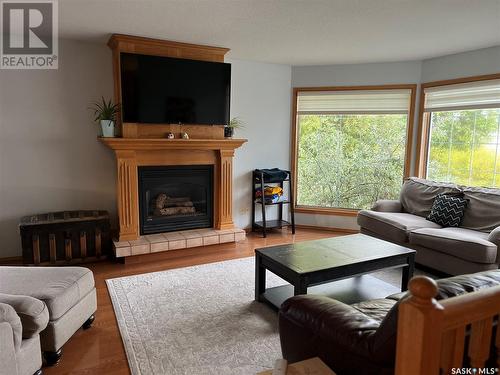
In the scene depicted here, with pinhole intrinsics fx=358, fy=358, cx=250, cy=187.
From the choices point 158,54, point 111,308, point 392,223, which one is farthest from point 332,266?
point 158,54

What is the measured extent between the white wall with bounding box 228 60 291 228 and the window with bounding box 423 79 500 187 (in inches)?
75.9

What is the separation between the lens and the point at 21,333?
70.1 inches

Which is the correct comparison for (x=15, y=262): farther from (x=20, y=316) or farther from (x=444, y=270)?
(x=444, y=270)

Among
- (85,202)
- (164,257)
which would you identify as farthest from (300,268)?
(85,202)

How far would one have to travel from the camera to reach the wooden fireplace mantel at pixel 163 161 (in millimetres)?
3818

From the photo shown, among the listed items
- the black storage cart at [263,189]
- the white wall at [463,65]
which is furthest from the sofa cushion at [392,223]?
the white wall at [463,65]

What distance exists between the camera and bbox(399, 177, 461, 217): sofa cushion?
410cm

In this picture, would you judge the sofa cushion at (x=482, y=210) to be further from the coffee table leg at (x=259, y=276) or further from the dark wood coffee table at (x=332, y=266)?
the coffee table leg at (x=259, y=276)

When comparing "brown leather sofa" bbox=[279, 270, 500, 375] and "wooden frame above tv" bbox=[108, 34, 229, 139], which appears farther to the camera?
"wooden frame above tv" bbox=[108, 34, 229, 139]

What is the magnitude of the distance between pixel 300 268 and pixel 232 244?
204 cm

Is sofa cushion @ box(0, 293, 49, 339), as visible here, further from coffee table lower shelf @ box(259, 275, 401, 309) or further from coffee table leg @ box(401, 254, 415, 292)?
coffee table leg @ box(401, 254, 415, 292)

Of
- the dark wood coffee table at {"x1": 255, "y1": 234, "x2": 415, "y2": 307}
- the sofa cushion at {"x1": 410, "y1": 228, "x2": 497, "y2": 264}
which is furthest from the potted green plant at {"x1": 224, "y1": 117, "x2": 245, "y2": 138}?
the sofa cushion at {"x1": 410, "y1": 228, "x2": 497, "y2": 264}

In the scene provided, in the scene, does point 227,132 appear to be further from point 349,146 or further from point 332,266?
point 332,266

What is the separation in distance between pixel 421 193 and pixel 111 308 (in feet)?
11.7
